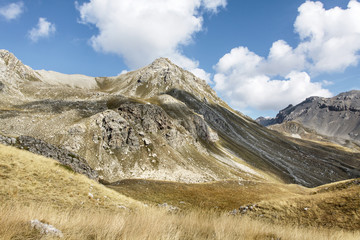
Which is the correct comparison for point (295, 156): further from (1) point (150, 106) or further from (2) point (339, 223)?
(2) point (339, 223)

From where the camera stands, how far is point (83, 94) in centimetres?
9038

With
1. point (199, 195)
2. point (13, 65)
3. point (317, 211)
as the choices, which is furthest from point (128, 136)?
point (13, 65)

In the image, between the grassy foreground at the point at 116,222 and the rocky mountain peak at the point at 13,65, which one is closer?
the grassy foreground at the point at 116,222

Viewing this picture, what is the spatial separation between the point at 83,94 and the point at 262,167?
3749 inches

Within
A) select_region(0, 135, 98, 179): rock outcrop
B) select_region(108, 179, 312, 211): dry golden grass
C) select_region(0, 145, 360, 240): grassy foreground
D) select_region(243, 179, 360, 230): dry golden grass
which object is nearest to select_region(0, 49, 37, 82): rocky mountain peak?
select_region(0, 135, 98, 179): rock outcrop

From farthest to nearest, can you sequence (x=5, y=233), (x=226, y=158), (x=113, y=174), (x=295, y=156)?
Result: (x=295, y=156), (x=226, y=158), (x=113, y=174), (x=5, y=233)

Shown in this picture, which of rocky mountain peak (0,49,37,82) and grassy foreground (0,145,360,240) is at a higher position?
rocky mountain peak (0,49,37,82)

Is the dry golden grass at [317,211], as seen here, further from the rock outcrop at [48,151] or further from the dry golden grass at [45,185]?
the rock outcrop at [48,151]

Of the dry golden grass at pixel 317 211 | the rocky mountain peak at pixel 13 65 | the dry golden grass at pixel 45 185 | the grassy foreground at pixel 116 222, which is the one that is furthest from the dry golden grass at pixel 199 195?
the rocky mountain peak at pixel 13 65

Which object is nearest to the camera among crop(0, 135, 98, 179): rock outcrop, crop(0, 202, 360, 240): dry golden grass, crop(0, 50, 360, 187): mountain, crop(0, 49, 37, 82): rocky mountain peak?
crop(0, 202, 360, 240): dry golden grass

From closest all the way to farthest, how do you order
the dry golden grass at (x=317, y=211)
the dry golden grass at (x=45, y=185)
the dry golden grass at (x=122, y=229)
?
the dry golden grass at (x=122, y=229) → the dry golden grass at (x=45, y=185) → the dry golden grass at (x=317, y=211)

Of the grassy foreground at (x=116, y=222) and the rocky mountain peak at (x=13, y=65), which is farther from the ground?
the rocky mountain peak at (x=13, y=65)

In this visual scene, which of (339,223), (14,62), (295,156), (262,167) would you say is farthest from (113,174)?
(295,156)

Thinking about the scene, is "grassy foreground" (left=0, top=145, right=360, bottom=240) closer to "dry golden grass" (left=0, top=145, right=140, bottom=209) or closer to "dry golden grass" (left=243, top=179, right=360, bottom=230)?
"dry golden grass" (left=0, top=145, right=140, bottom=209)
